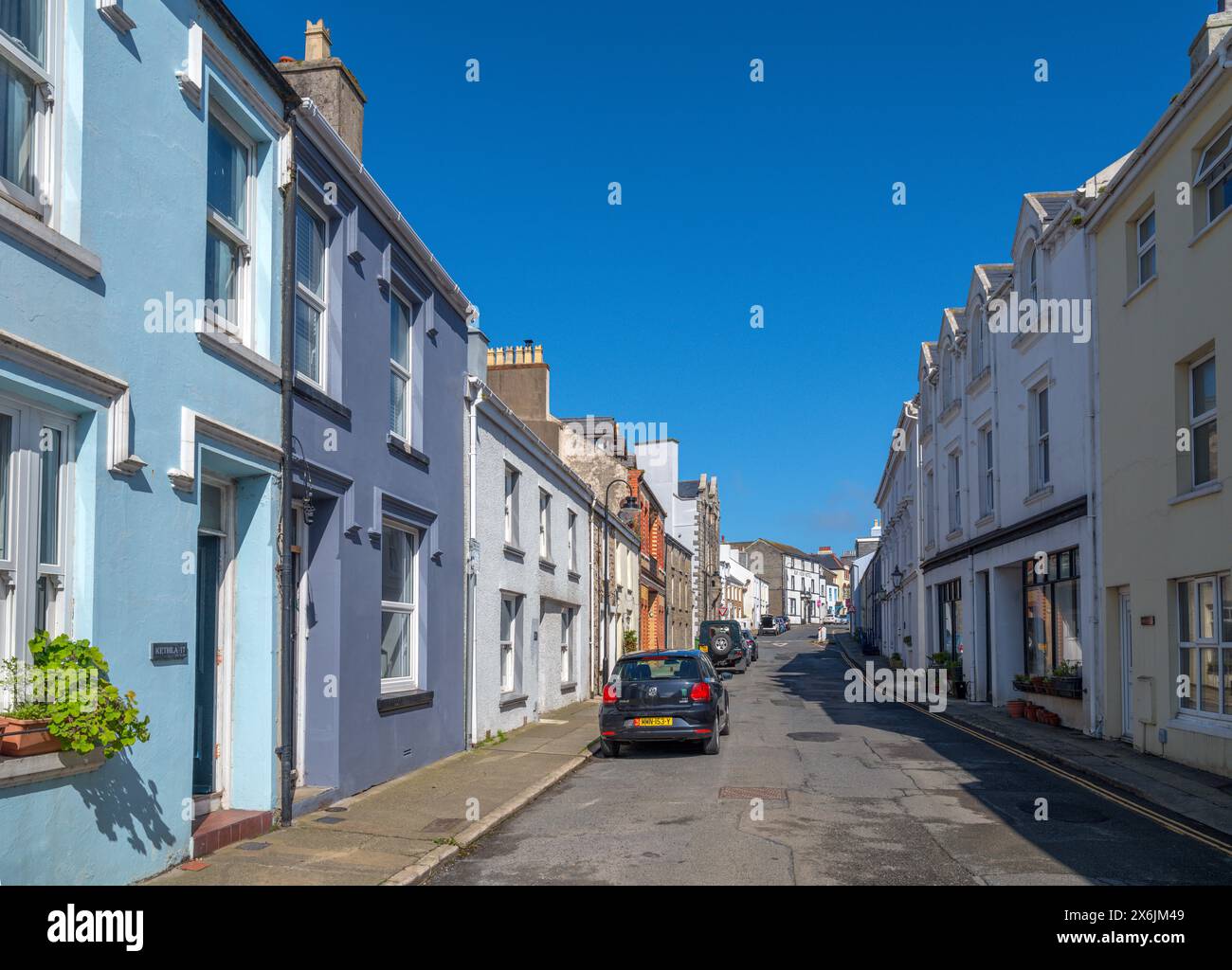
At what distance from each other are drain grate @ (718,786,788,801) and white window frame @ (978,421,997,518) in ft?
47.3

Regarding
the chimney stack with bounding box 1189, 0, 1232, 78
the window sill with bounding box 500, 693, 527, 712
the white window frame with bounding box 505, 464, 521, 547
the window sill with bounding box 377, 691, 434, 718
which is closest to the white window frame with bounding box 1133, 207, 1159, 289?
the chimney stack with bounding box 1189, 0, 1232, 78

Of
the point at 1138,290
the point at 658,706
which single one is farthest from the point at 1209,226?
the point at 658,706

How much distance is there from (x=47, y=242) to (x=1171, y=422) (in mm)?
13427

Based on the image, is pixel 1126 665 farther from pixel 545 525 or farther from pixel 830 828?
pixel 545 525

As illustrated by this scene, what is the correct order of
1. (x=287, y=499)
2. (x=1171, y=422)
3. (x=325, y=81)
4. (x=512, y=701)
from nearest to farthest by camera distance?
1. (x=287, y=499)
2. (x=325, y=81)
3. (x=1171, y=422)
4. (x=512, y=701)

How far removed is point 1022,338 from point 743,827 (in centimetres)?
1464

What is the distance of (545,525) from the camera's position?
72.7 ft

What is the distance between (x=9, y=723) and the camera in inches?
233

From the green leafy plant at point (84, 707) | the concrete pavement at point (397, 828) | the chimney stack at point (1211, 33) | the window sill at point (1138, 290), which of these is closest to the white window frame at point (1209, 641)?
the window sill at point (1138, 290)

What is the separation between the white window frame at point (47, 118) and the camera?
6.52 metres

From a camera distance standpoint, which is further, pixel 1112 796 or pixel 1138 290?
pixel 1138 290

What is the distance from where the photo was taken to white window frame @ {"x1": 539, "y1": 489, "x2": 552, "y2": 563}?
853 inches

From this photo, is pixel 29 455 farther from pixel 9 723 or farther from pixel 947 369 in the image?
pixel 947 369
